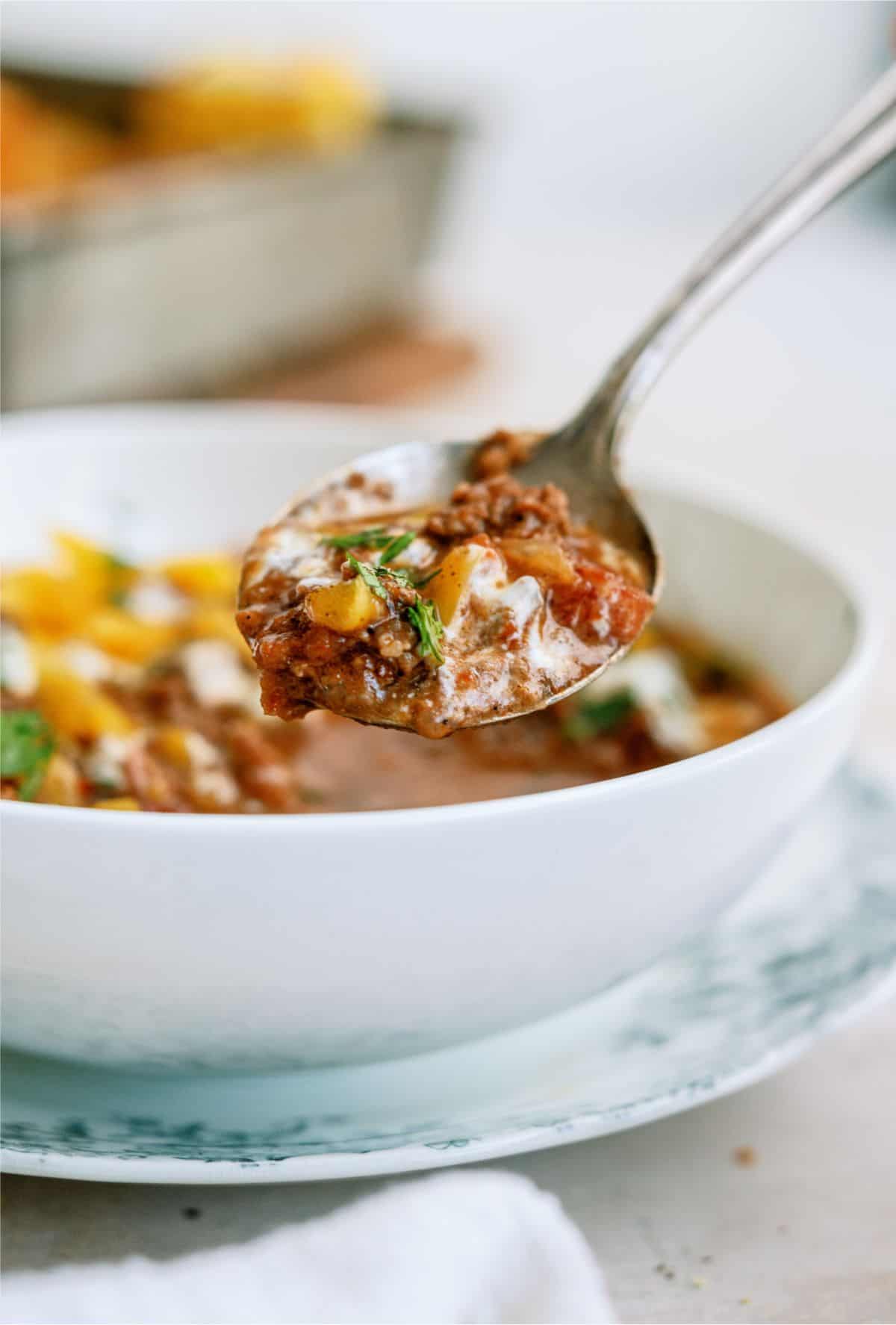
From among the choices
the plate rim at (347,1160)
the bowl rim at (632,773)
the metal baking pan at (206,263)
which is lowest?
the plate rim at (347,1160)

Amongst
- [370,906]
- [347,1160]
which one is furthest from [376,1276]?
[370,906]

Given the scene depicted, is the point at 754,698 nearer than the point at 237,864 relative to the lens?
No

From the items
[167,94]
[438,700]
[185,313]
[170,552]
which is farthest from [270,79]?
[438,700]

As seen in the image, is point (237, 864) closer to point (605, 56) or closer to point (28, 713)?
point (28, 713)

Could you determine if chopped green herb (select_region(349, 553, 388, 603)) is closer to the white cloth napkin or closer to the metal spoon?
the metal spoon

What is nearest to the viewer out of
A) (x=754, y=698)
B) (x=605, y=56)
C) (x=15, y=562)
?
(x=754, y=698)

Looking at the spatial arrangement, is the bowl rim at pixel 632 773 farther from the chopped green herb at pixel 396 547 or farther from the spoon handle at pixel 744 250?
the spoon handle at pixel 744 250

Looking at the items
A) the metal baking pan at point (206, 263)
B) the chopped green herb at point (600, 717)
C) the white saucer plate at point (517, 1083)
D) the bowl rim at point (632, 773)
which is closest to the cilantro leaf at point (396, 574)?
the bowl rim at point (632, 773)
